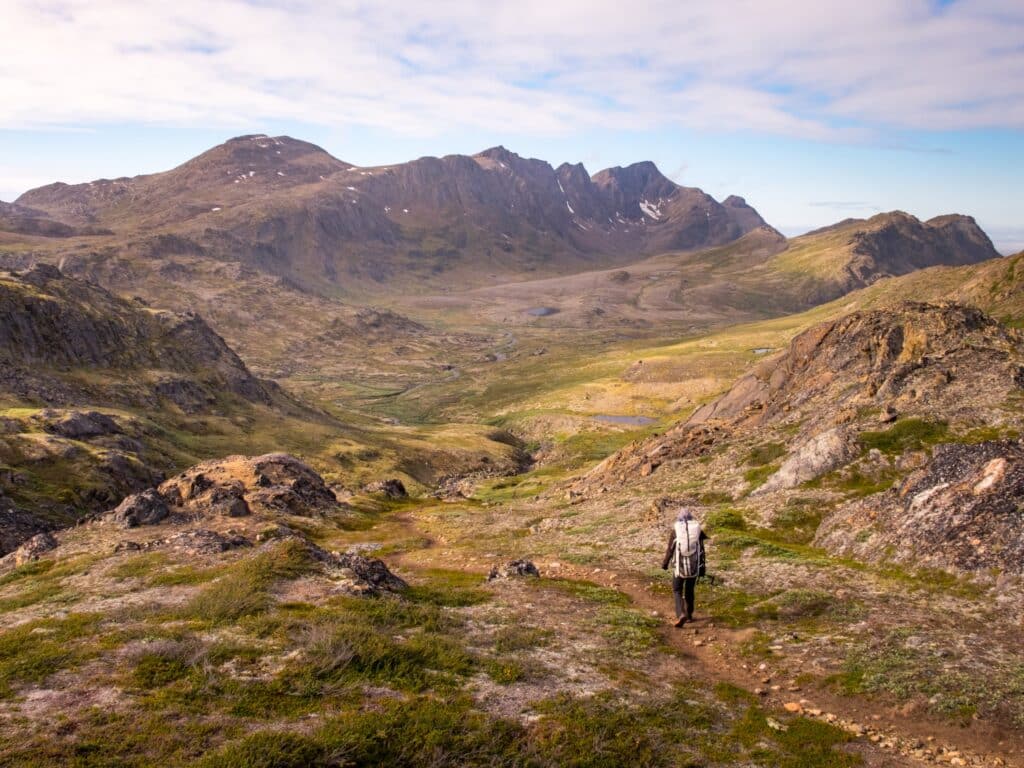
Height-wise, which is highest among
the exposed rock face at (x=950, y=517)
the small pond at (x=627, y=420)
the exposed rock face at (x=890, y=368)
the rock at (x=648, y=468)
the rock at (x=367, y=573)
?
the exposed rock face at (x=890, y=368)

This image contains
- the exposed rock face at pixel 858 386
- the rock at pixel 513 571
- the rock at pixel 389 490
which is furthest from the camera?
the rock at pixel 389 490

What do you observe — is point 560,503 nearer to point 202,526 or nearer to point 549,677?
point 202,526

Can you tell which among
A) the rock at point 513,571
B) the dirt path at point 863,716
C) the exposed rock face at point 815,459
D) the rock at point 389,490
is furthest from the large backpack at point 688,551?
the rock at point 389,490

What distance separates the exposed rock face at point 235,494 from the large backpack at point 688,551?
130ft

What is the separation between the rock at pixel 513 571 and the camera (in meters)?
33.6

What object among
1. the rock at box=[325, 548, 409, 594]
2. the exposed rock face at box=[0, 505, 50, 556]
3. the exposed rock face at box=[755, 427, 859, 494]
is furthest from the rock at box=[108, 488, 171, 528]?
the exposed rock face at box=[755, 427, 859, 494]

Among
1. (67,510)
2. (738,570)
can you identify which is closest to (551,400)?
(67,510)

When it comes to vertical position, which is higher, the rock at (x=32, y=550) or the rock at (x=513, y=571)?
the rock at (x=513, y=571)

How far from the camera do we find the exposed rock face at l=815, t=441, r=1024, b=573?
89.0 ft

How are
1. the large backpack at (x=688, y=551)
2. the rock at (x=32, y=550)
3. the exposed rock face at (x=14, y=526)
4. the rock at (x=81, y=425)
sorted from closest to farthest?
1. the large backpack at (x=688, y=551)
2. the rock at (x=32, y=550)
3. the exposed rock face at (x=14, y=526)
4. the rock at (x=81, y=425)

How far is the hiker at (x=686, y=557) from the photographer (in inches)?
980

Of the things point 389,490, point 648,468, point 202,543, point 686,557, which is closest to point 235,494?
point 202,543

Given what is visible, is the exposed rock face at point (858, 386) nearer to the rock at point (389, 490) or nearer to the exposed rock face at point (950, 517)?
the exposed rock face at point (950, 517)

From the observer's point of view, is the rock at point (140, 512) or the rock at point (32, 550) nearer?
the rock at point (32, 550)
